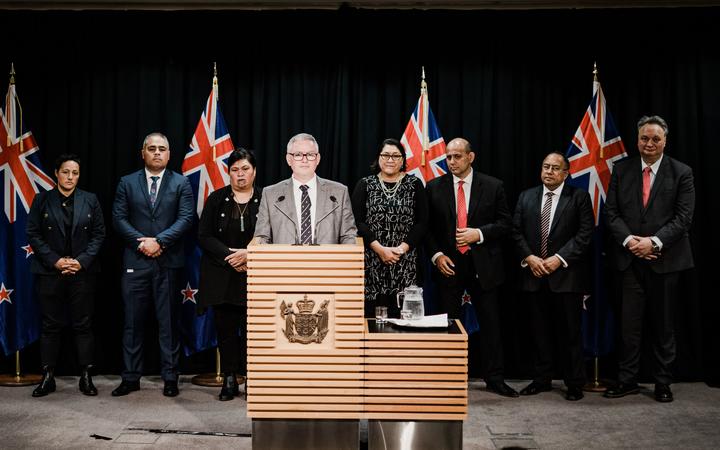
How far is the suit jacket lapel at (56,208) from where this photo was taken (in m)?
5.70

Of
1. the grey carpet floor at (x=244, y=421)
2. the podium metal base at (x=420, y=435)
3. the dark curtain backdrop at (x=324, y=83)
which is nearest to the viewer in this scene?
the podium metal base at (x=420, y=435)

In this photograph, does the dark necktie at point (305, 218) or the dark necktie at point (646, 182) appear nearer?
the dark necktie at point (305, 218)

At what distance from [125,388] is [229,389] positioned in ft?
2.55

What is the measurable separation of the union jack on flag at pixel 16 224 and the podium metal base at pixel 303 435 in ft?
10.3

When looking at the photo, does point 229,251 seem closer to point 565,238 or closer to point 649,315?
point 565,238

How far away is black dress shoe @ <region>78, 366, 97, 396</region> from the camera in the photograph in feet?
18.5

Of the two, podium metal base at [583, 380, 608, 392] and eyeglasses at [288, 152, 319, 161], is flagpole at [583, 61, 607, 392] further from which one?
eyeglasses at [288, 152, 319, 161]

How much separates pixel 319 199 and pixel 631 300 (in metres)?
2.64

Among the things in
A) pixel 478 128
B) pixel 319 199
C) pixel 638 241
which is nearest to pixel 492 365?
pixel 638 241

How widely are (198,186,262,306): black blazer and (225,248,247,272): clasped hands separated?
36 millimetres

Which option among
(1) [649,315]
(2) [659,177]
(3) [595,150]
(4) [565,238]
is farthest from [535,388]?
(3) [595,150]

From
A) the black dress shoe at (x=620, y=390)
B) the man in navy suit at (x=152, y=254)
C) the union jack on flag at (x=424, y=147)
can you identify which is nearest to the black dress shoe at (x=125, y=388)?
the man in navy suit at (x=152, y=254)

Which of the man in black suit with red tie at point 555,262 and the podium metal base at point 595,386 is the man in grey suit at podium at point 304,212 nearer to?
the man in black suit with red tie at point 555,262

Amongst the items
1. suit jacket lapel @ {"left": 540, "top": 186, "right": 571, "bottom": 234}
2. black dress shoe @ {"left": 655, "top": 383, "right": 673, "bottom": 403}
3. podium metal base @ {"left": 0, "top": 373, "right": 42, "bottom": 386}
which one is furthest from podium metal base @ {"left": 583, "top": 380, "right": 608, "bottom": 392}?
podium metal base @ {"left": 0, "top": 373, "right": 42, "bottom": 386}
